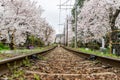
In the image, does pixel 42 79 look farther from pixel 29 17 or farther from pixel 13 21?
pixel 29 17

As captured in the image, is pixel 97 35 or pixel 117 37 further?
pixel 97 35

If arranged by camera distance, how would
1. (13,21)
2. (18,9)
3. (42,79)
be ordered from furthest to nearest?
1. (18,9)
2. (13,21)
3. (42,79)

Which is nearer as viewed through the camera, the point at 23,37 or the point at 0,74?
the point at 0,74

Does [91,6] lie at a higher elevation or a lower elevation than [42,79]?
higher

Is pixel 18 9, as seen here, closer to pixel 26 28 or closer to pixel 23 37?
pixel 26 28

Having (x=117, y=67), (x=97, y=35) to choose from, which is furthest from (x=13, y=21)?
(x=117, y=67)

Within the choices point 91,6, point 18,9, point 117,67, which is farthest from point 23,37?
point 117,67

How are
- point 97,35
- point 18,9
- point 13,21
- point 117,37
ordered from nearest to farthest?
point 117,37 → point 13,21 → point 18,9 → point 97,35

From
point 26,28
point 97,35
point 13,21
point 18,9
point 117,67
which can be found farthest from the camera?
point 97,35

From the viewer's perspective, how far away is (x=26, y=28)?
4084cm

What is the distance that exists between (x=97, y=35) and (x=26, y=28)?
10.9 m

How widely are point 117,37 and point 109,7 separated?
10726mm

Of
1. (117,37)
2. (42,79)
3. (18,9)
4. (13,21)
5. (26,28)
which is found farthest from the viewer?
(26,28)

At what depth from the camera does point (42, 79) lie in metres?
6.06
